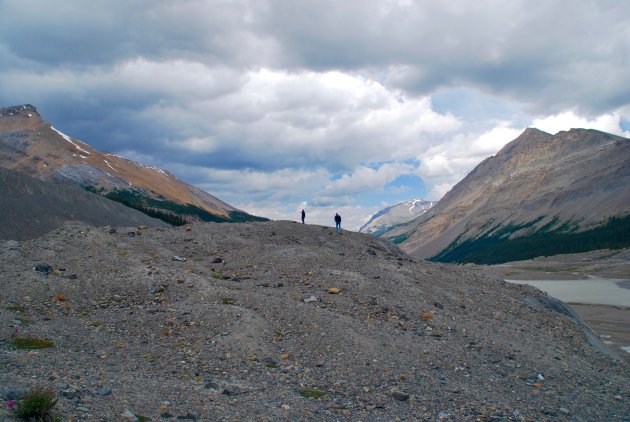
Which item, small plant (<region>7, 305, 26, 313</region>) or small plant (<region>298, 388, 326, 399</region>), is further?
small plant (<region>7, 305, 26, 313</region>)

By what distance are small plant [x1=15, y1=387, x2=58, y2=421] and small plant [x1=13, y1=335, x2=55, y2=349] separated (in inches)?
235

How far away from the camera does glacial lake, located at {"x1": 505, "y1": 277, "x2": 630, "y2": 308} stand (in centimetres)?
7247

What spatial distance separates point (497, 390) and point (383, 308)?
714cm

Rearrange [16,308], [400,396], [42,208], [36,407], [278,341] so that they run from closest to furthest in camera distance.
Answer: [36,407], [400,396], [278,341], [16,308], [42,208]

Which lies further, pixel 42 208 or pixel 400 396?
pixel 42 208

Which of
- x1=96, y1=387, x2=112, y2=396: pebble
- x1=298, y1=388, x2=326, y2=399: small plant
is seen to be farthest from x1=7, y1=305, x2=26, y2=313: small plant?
x1=298, y1=388, x2=326, y2=399: small plant

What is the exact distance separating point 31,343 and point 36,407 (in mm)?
6809

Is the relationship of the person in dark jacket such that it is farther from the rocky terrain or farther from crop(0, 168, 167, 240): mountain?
crop(0, 168, 167, 240): mountain

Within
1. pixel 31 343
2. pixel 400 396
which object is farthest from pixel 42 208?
pixel 400 396

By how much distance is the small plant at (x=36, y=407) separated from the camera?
927 centimetres

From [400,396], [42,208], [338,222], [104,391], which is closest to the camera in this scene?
[104,391]

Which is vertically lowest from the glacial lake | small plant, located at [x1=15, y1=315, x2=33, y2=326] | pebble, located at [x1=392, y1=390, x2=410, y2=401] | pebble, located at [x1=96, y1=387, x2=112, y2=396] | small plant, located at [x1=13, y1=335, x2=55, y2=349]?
the glacial lake

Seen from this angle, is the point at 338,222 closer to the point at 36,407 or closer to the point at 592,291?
the point at 36,407

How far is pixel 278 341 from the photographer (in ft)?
57.1
